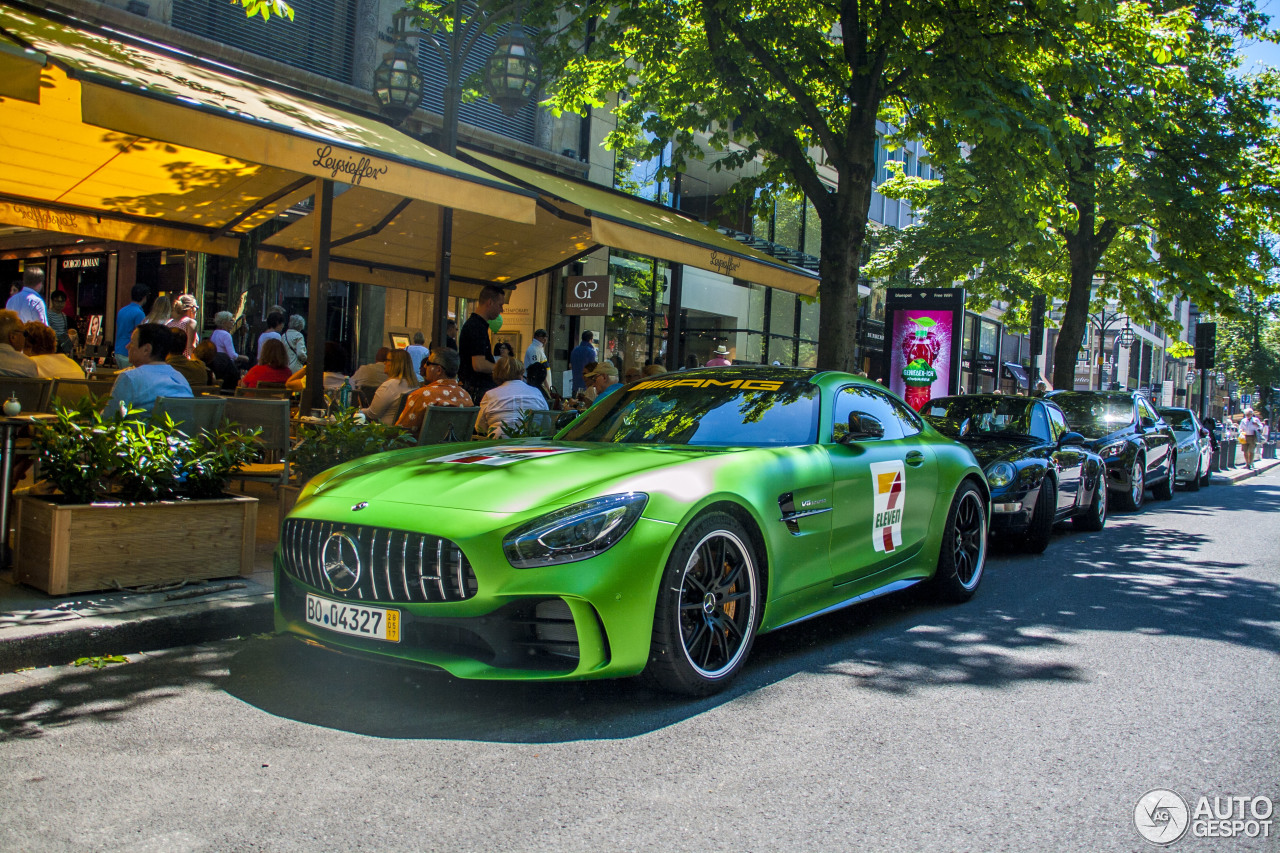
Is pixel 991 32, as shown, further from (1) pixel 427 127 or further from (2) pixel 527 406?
(1) pixel 427 127

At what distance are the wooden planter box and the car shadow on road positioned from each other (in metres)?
0.72

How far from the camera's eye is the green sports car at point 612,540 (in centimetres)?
372

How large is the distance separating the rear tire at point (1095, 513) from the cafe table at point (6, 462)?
32.1ft

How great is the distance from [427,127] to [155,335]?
1150cm

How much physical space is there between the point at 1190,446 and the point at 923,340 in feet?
17.3

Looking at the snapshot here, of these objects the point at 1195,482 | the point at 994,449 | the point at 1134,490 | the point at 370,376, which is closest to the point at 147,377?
the point at 370,376

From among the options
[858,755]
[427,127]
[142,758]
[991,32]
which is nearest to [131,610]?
[142,758]

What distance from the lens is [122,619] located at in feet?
15.4

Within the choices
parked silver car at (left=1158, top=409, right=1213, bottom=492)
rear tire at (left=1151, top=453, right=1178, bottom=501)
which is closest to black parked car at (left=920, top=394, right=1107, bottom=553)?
rear tire at (left=1151, top=453, right=1178, bottom=501)

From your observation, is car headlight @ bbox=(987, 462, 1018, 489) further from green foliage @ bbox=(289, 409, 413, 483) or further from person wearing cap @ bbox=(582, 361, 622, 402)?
green foliage @ bbox=(289, 409, 413, 483)

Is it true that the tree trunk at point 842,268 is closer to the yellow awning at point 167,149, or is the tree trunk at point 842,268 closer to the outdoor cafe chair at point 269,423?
the yellow awning at point 167,149

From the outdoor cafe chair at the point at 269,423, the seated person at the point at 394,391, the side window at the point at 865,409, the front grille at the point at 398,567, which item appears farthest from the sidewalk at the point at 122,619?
the side window at the point at 865,409

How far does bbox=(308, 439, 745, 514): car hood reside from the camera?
156 inches

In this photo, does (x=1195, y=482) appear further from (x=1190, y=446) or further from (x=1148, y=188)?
(x=1148, y=188)
